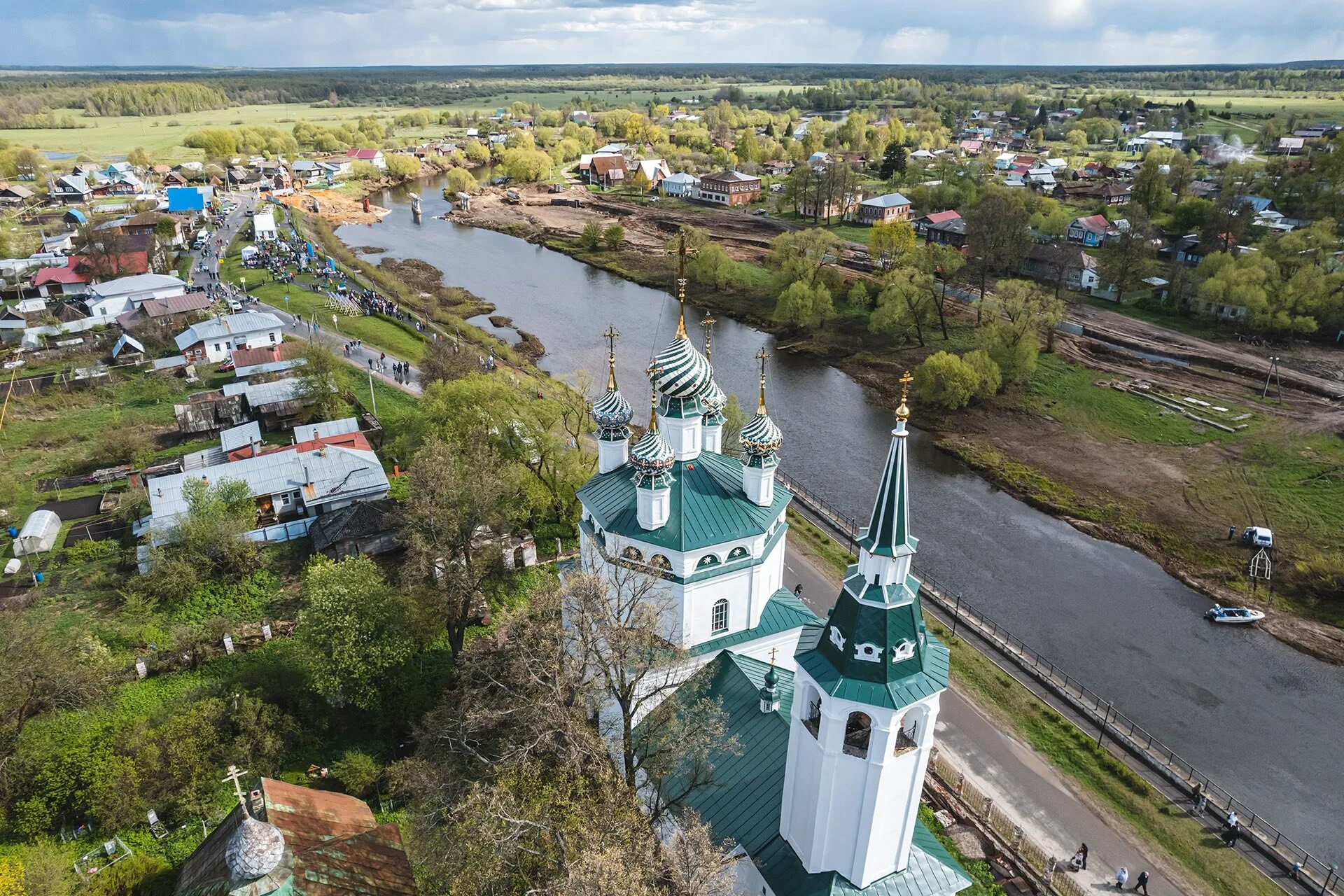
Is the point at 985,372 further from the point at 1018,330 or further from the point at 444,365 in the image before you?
the point at 444,365

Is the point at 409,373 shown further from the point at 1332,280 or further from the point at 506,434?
the point at 1332,280

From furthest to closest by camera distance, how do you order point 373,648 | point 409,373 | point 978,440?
point 409,373 < point 978,440 < point 373,648

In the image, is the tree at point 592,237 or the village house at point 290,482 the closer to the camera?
the village house at point 290,482

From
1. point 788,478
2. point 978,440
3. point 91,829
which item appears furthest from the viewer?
point 978,440

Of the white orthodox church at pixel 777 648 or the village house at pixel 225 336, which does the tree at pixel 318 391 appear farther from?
the white orthodox church at pixel 777 648

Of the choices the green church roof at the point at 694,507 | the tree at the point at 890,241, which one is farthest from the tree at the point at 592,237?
the green church roof at the point at 694,507

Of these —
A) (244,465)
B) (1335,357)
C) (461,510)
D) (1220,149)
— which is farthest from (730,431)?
(1220,149)
